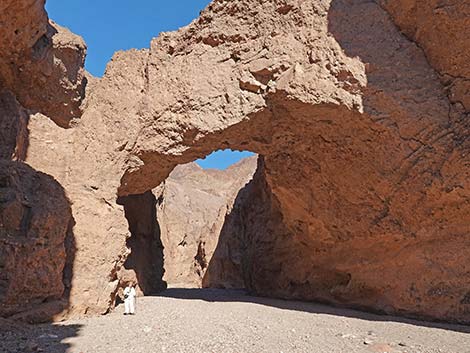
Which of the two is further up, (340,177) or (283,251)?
(340,177)

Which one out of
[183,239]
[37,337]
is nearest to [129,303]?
[37,337]

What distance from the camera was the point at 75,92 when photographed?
9.38 metres

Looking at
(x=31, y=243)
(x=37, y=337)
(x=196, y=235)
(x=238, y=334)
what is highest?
(x=196, y=235)

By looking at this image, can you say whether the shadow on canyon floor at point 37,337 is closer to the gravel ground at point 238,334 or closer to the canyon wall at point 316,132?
the gravel ground at point 238,334

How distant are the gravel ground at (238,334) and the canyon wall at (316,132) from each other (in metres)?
0.99

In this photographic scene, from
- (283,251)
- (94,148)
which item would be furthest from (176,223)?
(94,148)

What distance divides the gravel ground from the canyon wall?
0.99m

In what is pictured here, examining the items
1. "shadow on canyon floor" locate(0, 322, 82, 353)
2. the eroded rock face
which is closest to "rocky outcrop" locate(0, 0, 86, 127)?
the eroded rock face

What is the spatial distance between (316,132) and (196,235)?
16921mm

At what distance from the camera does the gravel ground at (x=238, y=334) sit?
169 inches

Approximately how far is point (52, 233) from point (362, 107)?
5605 millimetres

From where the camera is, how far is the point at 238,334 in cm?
504

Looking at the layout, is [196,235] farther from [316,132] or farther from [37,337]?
[37,337]

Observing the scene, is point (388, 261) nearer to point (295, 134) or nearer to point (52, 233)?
point (295, 134)
